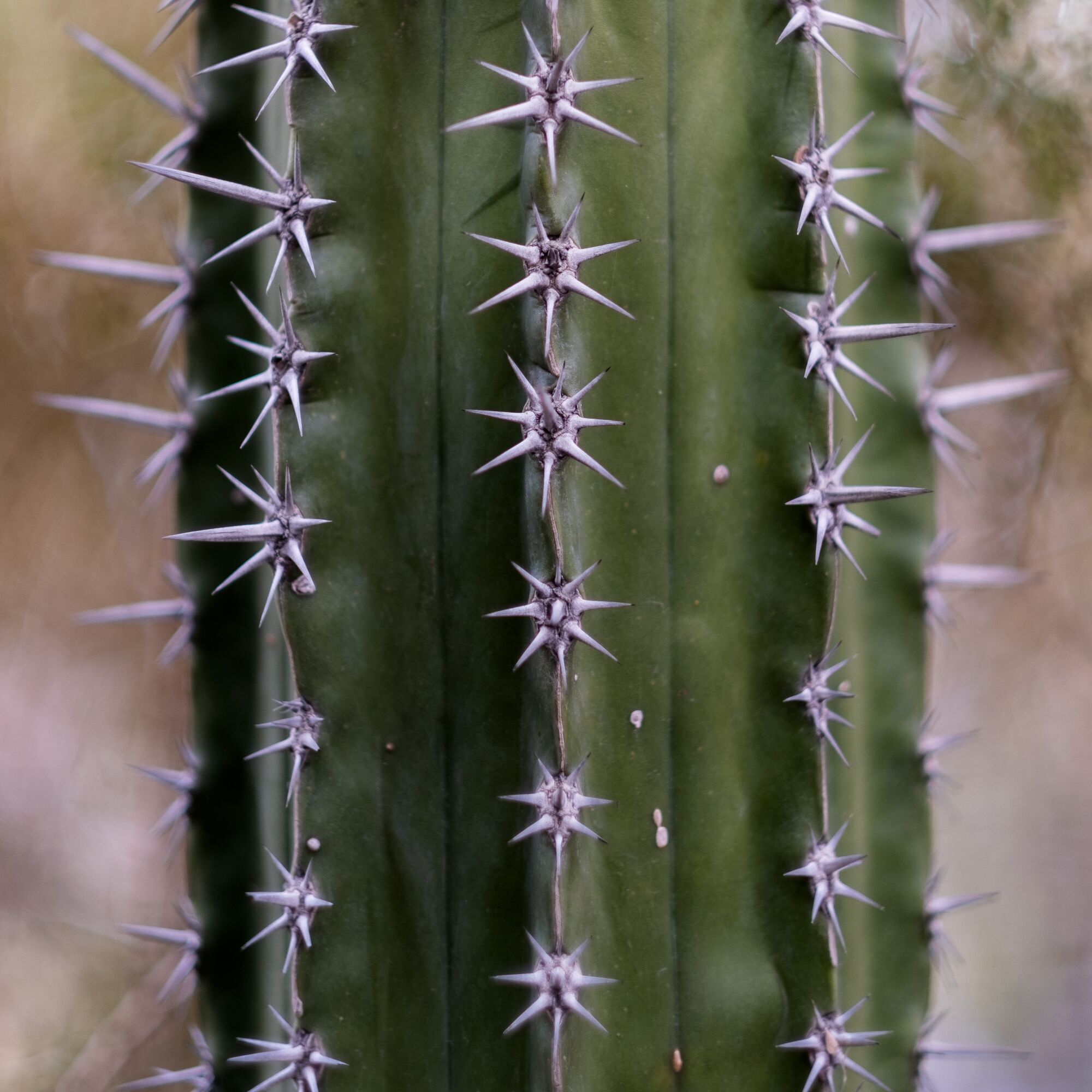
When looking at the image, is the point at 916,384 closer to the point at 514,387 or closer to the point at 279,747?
the point at 514,387

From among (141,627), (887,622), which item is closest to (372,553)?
(887,622)

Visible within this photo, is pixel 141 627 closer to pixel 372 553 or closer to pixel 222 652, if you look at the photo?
pixel 222 652

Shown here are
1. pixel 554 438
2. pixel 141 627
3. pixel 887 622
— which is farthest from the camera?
pixel 141 627

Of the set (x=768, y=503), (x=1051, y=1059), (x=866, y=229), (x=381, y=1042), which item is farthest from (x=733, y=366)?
(x=1051, y=1059)

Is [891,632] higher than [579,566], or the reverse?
[579,566]

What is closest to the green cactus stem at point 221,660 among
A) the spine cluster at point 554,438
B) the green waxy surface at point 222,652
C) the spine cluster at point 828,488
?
the green waxy surface at point 222,652

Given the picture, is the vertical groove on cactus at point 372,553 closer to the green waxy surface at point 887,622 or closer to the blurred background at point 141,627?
the green waxy surface at point 887,622

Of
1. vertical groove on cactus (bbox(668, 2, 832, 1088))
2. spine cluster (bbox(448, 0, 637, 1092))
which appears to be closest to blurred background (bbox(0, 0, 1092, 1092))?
vertical groove on cactus (bbox(668, 2, 832, 1088))

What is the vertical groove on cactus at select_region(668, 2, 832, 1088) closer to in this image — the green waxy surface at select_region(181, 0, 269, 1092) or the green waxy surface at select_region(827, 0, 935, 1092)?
the green waxy surface at select_region(827, 0, 935, 1092)
